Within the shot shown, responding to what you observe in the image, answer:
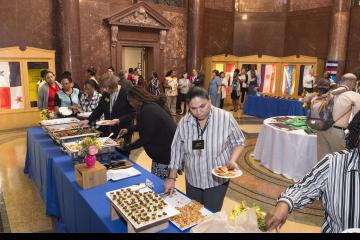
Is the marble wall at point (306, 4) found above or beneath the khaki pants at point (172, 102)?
above

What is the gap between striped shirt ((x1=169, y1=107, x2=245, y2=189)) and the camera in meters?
2.08

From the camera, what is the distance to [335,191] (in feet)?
3.94

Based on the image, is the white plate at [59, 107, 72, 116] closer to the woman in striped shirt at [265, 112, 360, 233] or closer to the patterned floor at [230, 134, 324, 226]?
the patterned floor at [230, 134, 324, 226]

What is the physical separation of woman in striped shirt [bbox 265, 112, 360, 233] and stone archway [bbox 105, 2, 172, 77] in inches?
338

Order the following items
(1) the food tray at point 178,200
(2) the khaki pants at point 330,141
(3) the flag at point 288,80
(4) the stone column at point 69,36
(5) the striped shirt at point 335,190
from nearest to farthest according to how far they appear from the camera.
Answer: (5) the striped shirt at point 335,190 < (1) the food tray at point 178,200 < (2) the khaki pants at point 330,141 < (4) the stone column at point 69,36 < (3) the flag at point 288,80

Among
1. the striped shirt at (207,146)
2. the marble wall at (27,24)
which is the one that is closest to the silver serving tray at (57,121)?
the striped shirt at (207,146)

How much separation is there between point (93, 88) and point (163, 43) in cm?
645

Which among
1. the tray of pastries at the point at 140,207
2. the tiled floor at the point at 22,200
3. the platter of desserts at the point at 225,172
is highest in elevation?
the platter of desserts at the point at 225,172

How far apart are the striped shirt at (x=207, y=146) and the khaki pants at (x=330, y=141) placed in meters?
2.07

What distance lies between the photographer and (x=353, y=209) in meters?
1.15

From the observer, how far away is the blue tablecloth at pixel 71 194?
6.16ft

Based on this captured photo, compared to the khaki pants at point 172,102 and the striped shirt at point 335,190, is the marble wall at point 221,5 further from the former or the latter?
the striped shirt at point 335,190

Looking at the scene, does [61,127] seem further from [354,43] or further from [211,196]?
[354,43]

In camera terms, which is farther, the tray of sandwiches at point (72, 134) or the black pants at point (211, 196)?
the tray of sandwiches at point (72, 134)
